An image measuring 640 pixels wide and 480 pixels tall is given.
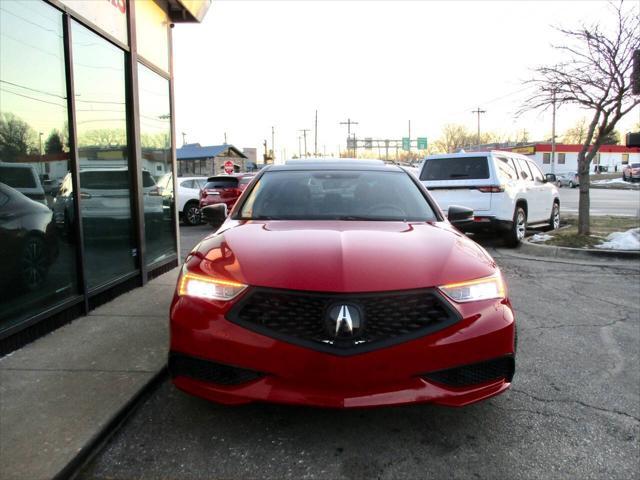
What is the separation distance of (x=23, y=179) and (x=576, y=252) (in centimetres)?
810

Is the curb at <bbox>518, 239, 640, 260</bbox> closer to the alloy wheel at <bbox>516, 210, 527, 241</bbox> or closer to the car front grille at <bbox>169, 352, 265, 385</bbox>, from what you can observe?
the alloy wheel at <bbox>516, 210, 527, 241</bbox>

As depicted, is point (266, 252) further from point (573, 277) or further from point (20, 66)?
point (573, 277)

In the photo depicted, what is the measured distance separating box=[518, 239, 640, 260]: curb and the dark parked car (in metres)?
7.66

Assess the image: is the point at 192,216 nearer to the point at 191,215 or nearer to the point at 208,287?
the point at 191,215

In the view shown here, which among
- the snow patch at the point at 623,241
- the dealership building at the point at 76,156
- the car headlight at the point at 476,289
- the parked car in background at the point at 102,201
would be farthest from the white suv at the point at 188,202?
the car headlight at the point at 476,289

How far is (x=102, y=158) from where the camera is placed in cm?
527

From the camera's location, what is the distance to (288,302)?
2.46 metres

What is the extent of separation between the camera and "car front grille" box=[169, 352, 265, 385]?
8.24ft

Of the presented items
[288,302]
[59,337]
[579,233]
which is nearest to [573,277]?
[579,233]

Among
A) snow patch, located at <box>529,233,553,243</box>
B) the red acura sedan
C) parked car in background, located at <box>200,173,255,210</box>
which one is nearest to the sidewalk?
the red acura sedan

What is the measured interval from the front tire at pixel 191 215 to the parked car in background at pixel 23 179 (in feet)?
35.6

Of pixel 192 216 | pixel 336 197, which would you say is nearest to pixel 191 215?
pixel 192 216

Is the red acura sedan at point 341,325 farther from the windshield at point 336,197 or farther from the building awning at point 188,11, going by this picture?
the building awning at point 188,11

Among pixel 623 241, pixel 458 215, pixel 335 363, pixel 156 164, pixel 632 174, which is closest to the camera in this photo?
pixel 335 363
